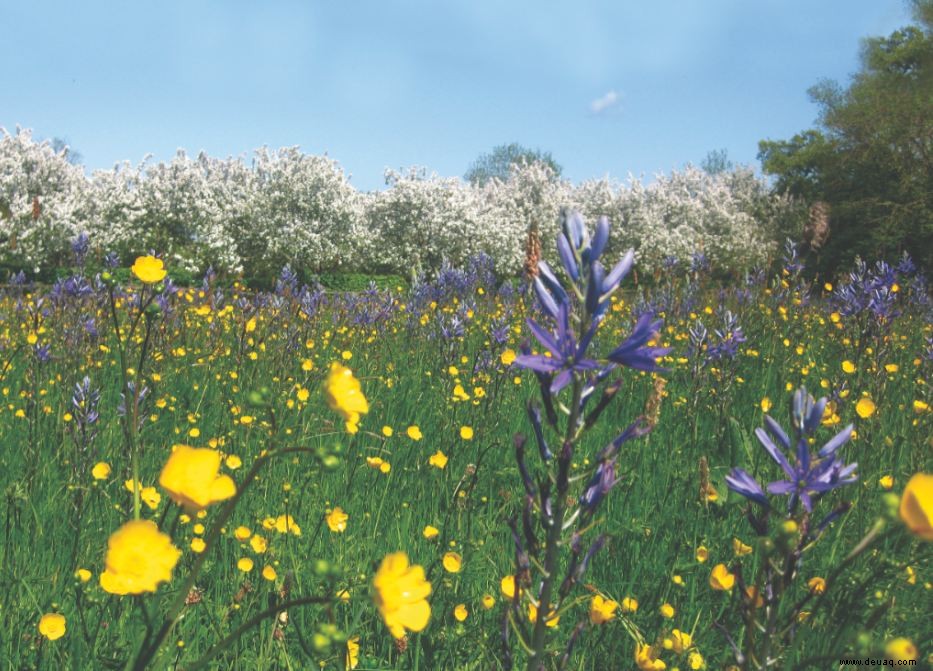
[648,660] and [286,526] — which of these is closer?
[648,660]

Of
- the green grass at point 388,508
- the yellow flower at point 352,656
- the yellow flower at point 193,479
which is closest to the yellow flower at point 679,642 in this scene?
the green grass at point 388,508

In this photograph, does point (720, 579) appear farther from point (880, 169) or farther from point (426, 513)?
point (880, 169)

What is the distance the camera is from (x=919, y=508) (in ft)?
2.83

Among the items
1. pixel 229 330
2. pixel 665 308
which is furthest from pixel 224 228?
pixel 665 308

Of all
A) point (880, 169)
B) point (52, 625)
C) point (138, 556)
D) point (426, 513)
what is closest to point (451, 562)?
point (426, 513)

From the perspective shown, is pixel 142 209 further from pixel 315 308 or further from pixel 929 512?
pixel 929 512

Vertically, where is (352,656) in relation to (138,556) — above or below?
below

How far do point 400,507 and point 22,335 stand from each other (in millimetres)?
3972

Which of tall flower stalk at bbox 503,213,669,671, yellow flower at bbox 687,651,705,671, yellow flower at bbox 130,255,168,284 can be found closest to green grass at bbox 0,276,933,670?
yellow flower at bbox 687,651,705,671

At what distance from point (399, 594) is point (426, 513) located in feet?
6.12

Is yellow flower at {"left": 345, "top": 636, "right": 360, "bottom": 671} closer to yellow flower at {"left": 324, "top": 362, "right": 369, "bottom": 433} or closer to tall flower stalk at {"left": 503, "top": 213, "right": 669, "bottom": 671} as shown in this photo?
A: tall flower stalk at {"left": 503, "top": 213, "right": 669, "bottom": 671}

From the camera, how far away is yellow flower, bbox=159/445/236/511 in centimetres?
87

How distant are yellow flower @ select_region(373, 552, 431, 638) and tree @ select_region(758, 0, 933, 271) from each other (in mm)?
17941

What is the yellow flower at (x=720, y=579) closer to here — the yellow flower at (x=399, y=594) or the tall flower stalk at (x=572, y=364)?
the tall flower stalk at (x=572, y=364)
